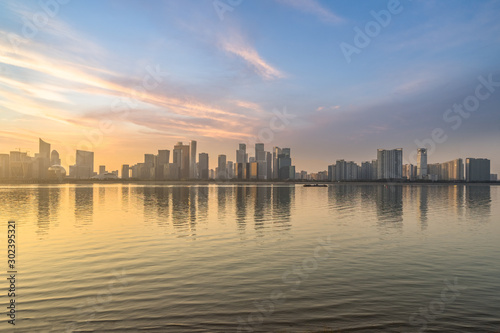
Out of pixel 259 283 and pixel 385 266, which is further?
pixel 385 266

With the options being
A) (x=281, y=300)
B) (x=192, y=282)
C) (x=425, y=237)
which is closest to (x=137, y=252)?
(x=192, y=282)

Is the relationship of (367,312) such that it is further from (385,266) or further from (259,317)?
(385,266)

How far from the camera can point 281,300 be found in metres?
20.2

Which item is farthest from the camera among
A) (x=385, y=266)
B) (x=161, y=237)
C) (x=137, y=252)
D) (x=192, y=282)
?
(x=161, y=237)

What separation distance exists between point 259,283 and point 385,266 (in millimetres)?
11729

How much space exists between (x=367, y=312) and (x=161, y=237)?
2933 cm

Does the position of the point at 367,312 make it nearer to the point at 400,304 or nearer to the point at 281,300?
the point at 400,304

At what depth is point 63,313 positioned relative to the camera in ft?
58.4

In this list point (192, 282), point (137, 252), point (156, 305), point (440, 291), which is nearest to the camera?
point (156, 305)

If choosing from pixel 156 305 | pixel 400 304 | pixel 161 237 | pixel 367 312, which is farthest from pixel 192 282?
pixel 161 237

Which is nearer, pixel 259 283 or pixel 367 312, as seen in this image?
pixel 367 312

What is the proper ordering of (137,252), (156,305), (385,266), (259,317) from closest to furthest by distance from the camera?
(259,317), (156,305), (385,266), (137,252)

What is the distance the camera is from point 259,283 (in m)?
23.5

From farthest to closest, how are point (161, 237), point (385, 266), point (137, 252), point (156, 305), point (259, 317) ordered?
point (161, 237), point (137, 252), point (385, 266), point (156, 305), point (259, 317)
